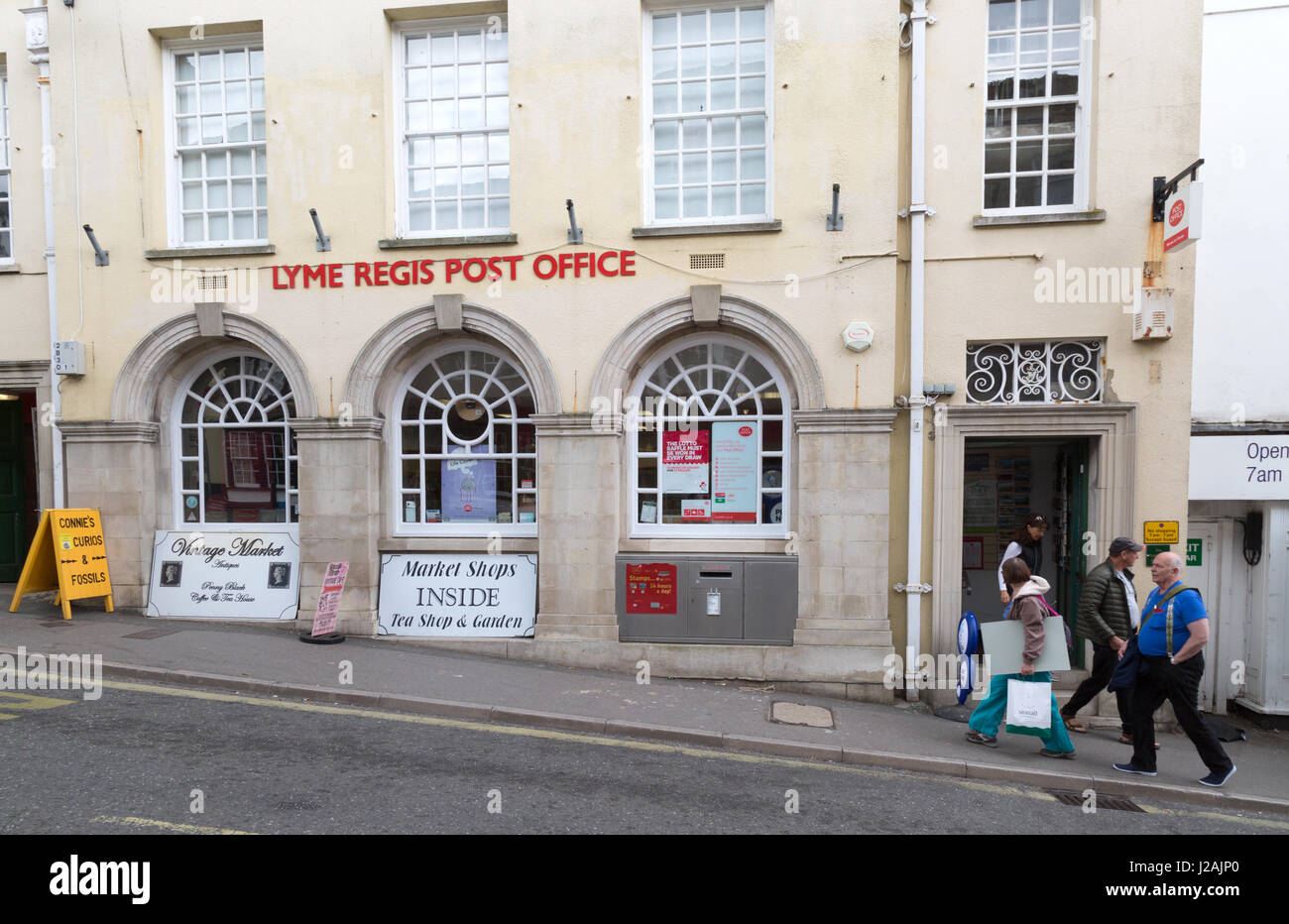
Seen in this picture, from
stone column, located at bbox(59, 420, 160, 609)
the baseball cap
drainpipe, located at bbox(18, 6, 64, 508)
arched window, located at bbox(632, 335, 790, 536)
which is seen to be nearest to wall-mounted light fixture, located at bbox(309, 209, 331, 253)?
stone column, located at bbox(59, 420, 160, 609)

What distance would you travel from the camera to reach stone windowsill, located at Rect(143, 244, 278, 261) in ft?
29.2

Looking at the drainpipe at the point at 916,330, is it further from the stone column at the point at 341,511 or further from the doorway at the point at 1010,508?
the stone column at the point at 341,511

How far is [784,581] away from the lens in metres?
8.16

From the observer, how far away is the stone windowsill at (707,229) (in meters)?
8.12

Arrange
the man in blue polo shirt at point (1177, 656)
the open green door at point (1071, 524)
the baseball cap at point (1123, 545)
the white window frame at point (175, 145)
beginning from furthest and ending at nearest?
the white window frame at point (175, 145) < the open green door at point (1071, 524) < the baseball cap at point (1123, 545) < the man in blue polo shirt at point (1177, 656)

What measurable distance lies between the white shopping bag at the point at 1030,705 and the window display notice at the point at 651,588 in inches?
139

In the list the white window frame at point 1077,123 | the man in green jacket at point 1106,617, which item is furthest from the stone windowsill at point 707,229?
the man in green jacket at point 1106,617

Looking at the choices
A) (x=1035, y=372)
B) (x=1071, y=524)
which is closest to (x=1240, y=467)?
(x=1071, y=524)

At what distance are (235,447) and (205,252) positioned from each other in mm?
2474

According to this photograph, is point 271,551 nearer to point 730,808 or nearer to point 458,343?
point 458,343

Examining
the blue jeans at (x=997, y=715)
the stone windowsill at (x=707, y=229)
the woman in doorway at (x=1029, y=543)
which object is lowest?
the blue jeans at (x=997, y=715)

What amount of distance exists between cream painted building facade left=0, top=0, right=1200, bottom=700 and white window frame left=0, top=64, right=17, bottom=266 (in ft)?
0.53

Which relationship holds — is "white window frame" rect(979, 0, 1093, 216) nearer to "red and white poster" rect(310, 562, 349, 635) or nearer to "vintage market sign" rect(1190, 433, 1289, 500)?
"vintage market sign" rect(1190, 433, 1289, 500)

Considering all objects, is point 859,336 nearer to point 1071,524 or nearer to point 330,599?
point 1071,524
